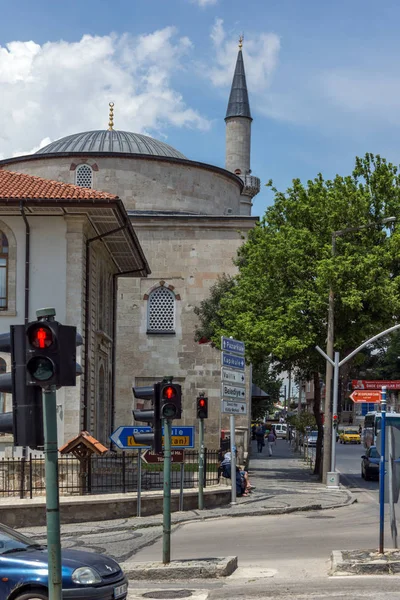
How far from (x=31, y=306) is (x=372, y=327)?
11522 mm

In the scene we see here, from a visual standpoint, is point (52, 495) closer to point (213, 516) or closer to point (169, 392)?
point (169, 392)

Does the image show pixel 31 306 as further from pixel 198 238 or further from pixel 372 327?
pixel 198 238

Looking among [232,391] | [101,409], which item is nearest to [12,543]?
[232,391]

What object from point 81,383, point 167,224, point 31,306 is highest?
point 167,224

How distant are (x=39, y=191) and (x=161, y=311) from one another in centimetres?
1835

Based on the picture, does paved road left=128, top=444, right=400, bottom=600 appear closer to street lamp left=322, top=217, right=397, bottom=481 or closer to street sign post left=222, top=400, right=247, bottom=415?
street sign post left=222, top=400, right=247, bottom=415

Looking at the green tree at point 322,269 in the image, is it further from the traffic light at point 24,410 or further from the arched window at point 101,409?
the traffic light at point 24,410

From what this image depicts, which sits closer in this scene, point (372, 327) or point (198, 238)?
point (372, 327)

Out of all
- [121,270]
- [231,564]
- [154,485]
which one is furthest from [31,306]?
[231,564]

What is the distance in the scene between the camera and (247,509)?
866 inches

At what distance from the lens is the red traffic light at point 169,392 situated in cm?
1338

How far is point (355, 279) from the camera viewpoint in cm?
3062

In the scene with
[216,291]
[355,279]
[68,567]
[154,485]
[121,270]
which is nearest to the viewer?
[68,567]

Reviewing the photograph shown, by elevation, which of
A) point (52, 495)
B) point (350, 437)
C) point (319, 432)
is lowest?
point (350, 437)
